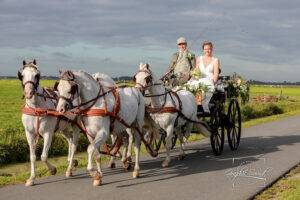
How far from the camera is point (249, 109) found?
31.7 metres

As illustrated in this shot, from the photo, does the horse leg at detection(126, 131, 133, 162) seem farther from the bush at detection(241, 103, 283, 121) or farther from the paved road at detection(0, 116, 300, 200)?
the bush at detection(241, 103, 283, 121)

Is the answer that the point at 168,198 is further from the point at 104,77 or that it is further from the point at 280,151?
the point at 280,151

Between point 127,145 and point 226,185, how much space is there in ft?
9.88

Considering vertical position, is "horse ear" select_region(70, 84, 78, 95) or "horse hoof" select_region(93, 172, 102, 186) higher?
"horse ear" select_region(70, 84, 78, 95)

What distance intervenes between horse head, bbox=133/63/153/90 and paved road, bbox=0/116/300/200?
6.35 feet

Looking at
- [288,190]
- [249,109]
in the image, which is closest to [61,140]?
[288,190]

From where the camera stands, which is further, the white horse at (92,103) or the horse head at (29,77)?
the horse head at (29,77)

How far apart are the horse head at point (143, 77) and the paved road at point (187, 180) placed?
1.94 metres

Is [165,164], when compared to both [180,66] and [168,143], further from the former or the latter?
[180,66]

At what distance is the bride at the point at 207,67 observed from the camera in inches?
570

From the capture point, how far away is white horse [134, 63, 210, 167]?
464 inches

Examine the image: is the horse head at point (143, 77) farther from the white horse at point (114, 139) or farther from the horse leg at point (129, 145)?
the horse leg at point (129, 145)

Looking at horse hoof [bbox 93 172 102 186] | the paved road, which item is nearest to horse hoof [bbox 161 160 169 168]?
the paved road
